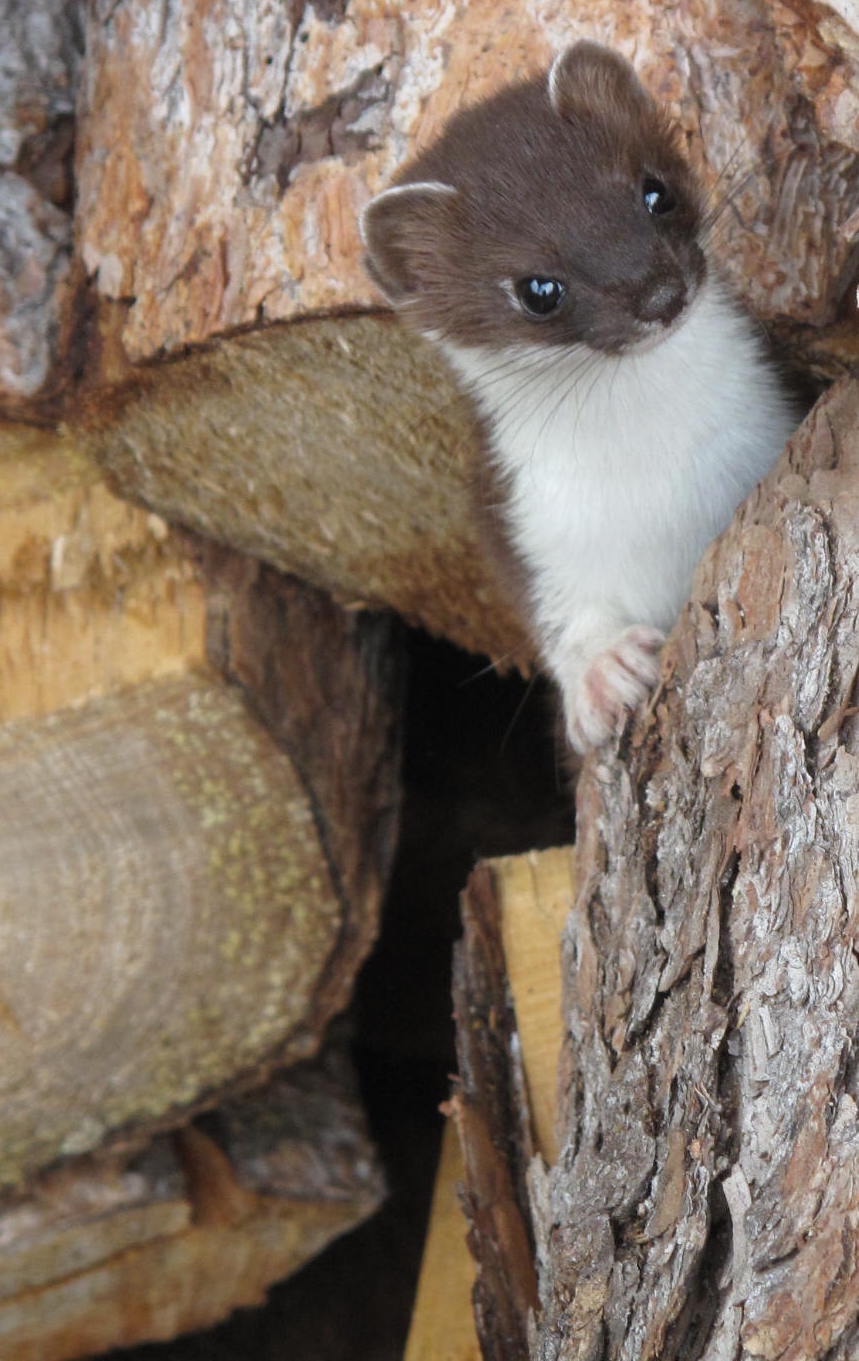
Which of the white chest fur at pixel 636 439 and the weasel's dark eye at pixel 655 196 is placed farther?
the white chest fur at pixel 636 439

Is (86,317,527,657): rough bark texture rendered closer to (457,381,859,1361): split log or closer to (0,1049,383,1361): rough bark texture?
(457,381,859,1361): split log

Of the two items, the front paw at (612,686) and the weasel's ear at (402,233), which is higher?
the weasel's ear at (402,233)

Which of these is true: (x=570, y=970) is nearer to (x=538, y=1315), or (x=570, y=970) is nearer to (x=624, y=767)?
(x=624, y=767)

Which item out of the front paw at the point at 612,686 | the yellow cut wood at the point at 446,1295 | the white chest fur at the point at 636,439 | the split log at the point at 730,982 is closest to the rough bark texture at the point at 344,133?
the white chest fur at the point at 636,439

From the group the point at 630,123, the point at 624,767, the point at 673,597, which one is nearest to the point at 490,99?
the point at 630,123

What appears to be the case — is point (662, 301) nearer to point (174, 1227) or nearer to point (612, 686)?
point (612, 686)

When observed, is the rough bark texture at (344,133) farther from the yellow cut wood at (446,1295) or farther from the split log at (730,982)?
the yellow cut wood at (446,1295)
